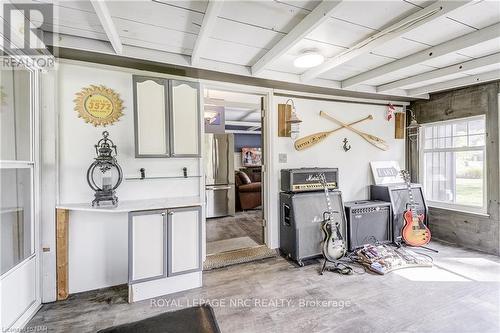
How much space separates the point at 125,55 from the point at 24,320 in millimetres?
2396

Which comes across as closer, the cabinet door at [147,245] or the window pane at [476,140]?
the cabinet door at [147,245]

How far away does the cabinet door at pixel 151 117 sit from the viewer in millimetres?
2440

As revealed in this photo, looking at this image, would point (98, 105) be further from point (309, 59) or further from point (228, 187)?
point (228, 187)

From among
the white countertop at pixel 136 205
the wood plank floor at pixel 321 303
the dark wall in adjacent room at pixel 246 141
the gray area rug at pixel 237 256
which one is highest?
the dark wall in adjacent room at pixel 246 141

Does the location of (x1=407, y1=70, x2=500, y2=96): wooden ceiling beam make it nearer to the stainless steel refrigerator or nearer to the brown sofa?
the stainless steel refrigerator

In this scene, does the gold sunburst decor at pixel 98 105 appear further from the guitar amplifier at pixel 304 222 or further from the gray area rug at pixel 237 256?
the guitar amplifier at pixel 304 222

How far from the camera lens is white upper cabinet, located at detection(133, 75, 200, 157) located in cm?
246

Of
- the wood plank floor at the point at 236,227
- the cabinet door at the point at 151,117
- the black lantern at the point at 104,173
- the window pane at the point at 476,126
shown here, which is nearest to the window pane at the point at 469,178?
the window pane at the point at 476,126

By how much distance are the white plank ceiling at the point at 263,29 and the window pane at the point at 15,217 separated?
1.21 m

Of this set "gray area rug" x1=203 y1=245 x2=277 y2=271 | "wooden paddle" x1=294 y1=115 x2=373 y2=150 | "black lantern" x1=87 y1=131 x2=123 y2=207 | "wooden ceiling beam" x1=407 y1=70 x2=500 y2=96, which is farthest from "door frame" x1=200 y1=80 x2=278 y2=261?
"wooden ceiling beam" x1=407 y1=70 x2=500 y2=96

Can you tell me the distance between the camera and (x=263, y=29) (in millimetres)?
2000

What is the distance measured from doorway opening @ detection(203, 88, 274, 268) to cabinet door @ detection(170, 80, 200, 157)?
2.46 ft

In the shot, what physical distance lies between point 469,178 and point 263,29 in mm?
3797

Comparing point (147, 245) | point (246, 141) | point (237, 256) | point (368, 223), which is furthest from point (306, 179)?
point (246, 141)
